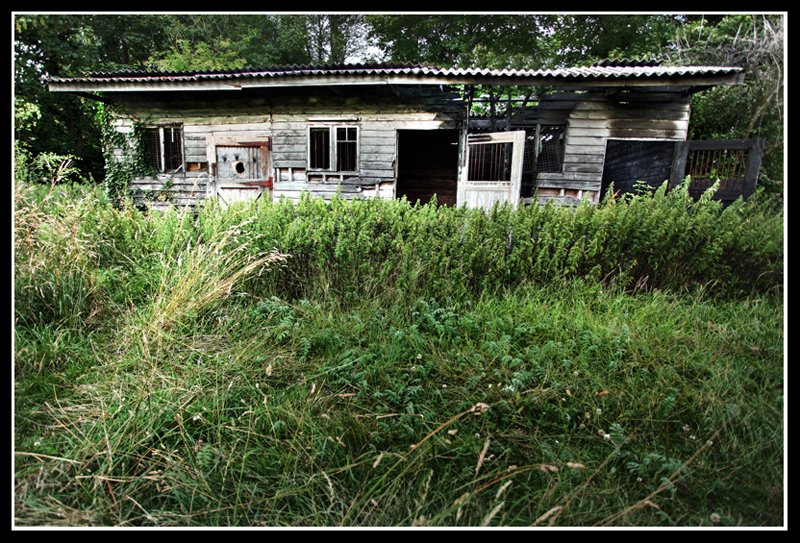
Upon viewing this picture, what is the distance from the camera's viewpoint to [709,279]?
10.4 ft

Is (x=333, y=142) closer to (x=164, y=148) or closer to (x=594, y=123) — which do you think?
(x=164, y=148)

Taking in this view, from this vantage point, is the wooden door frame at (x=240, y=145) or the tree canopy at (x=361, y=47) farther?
the wooden door frame at (x=240, y=145)

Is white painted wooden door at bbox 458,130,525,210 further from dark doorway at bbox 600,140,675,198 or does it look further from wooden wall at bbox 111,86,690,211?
dark doorway at bbox 600,140,675,198

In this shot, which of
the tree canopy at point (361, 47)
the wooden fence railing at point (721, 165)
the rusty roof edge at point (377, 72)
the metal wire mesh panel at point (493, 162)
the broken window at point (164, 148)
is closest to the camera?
the tree canopy at point (361, 47)

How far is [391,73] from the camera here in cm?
682

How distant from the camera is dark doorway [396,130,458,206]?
11.8 metres

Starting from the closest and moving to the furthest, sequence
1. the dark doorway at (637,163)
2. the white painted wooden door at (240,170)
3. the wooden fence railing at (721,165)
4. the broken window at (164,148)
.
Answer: the wooden fence railing at (721,165) → the dark doorway at (637,163) → the white painted wooden door at (240,170) → the broken window at (164,148)

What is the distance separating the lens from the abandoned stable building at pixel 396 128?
6.80 m

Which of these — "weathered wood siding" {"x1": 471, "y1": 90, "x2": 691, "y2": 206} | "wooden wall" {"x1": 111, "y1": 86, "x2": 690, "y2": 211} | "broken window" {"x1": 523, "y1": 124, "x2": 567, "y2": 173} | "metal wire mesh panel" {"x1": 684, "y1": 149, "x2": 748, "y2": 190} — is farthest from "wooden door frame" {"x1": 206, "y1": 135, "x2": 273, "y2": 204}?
"metal wire mesh panel" {"x1": 684, "y1": 149, "x2": 748, "y2": 190}

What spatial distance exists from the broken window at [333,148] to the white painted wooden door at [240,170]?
1.15 meters

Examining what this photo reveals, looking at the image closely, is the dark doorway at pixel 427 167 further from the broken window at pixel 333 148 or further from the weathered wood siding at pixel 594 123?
the weathered wood siding at pixel 594 123

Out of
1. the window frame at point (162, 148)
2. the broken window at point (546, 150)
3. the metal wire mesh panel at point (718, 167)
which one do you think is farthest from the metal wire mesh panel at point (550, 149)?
the window frame at point (162, 148)

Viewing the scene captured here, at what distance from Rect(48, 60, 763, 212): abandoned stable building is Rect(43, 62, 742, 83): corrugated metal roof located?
0.08 ft

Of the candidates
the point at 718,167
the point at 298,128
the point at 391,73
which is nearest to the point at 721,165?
the point at 718,167
